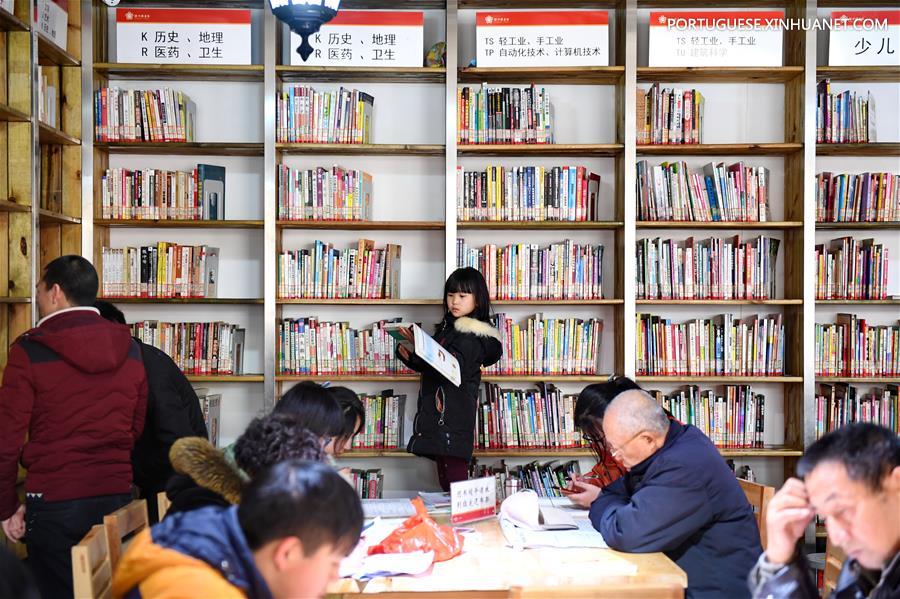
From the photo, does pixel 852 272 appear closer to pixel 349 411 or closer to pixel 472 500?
pixel 472 500

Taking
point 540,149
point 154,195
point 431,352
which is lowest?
point 431,352

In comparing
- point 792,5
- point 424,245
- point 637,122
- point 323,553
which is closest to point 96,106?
point 424,245

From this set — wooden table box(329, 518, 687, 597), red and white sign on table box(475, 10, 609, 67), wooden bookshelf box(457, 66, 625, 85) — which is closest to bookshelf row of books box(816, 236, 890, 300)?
wooden bookshelf box(457, 66, 625, 85)

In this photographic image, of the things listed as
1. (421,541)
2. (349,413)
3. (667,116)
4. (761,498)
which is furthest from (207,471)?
(667,116)

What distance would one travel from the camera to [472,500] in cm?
306

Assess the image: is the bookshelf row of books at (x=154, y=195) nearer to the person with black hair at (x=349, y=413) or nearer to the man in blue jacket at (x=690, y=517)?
the person with black hair at (x=349, y=413)

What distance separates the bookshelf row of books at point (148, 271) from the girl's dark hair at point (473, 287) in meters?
1.38

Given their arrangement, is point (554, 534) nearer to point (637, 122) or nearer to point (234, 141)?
point (637, 122)

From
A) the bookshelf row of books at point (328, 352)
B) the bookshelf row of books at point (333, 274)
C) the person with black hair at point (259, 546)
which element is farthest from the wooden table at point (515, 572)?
the bookshelf row of books at point (333, 274)

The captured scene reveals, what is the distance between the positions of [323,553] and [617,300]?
3719 mm

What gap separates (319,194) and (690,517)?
294 cm

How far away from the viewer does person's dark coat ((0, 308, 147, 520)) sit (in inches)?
124

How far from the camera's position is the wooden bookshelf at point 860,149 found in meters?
4.96

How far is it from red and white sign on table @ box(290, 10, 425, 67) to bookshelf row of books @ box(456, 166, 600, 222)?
2.39ft
